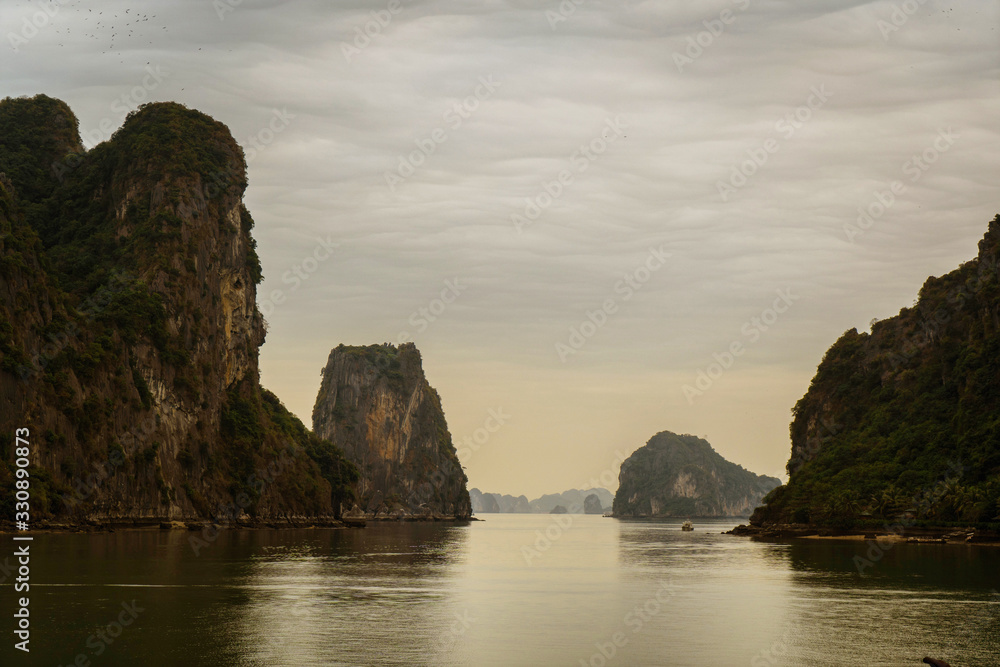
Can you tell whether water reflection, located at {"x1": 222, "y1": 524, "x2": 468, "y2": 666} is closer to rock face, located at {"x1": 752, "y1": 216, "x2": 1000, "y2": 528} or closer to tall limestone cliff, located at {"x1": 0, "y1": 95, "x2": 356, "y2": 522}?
tall limestone cliff, located at {"x1": 0, "y1": 95, "x2": 356, "y2": 522}

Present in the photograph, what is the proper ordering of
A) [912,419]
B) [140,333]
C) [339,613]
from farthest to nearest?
1. [140,333]
2. [912,419]
3. [339,613]

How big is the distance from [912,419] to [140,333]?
97.9m

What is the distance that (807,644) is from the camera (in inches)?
1086

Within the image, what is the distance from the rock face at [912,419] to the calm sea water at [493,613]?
43683 mm

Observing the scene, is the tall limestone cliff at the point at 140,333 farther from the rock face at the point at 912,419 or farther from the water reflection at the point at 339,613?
the rock face at the point at 912,419

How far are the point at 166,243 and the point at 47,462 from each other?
46715 millimetres

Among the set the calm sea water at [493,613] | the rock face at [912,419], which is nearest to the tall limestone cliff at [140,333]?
the calm sea water at [493,613]

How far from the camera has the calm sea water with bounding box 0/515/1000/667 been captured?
2494 cm

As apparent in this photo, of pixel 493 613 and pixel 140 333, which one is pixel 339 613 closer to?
pixel 493 613

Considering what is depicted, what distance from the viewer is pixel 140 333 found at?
410 ft

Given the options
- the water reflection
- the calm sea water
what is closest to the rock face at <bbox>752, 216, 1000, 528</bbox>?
the calm sea water

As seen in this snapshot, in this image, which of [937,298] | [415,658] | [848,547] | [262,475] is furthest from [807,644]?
[262,475]

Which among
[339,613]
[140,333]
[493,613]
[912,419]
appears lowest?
[493,613]

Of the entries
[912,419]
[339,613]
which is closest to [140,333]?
[912,419]
